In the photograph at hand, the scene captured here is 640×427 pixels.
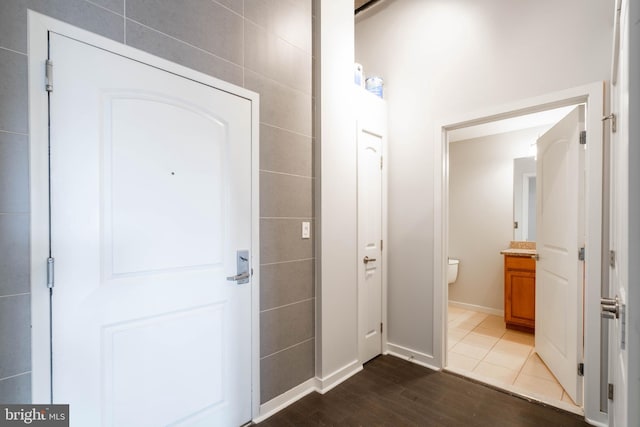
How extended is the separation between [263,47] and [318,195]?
40.7 inches

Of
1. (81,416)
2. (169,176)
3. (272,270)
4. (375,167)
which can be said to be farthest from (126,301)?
(375,167)

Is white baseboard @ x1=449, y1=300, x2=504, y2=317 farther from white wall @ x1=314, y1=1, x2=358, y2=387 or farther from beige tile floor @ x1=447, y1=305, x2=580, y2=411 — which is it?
white wall @ x1=314, y1=1, x2=358, y2=387

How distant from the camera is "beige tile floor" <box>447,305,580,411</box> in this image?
2260 millimetres

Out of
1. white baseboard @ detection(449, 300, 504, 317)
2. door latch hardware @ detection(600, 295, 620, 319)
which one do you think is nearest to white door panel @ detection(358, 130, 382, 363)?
door latch hardware @ detection(600, 295, 620, 319)

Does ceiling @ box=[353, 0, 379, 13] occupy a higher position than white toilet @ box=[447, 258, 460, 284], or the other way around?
ceiling @ box=[353, 0, 379, 13]

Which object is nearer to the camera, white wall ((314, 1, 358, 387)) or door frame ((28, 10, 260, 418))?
door frame ((28, 10, 260, 418))

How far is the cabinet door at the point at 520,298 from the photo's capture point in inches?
127

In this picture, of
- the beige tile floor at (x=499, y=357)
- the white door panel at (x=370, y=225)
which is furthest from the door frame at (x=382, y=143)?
the beige tile floor at (x=499, y=357)

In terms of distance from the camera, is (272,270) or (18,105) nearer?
(18,105)

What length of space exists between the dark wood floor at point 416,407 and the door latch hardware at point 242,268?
0.91m

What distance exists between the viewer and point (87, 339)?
123cm

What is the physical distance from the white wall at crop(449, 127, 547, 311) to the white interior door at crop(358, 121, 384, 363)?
2.14 m

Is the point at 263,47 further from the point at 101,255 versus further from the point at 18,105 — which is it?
the point at 101,255
